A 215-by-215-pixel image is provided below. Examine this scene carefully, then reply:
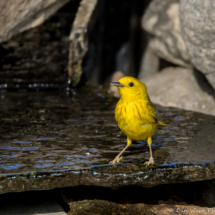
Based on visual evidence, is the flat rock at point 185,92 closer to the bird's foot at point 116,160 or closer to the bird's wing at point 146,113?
the bird's wing at point 146,113

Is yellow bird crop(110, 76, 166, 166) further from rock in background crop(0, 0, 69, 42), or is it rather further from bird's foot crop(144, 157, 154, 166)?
rock in background crop(0, 0, 69, 42)

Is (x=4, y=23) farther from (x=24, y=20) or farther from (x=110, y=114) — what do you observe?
(x=110, y=114)

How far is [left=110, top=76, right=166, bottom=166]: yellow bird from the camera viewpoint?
3023 millimetres

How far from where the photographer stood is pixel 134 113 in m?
3.02

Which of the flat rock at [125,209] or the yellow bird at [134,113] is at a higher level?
the yellow bird at [134,113]

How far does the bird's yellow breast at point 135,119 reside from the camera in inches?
119

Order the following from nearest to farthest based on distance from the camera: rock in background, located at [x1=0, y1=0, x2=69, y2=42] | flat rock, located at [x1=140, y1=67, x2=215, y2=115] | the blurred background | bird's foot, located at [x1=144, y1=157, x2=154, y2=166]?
bird's foot, located at [x1=144, y1=157, x2=154, y2=166]
rock in background, located at [x1=0, y1=0, x2=69, y2=42]
the blurred background
flat rock, located at [x1=140, y1=67, x2=215, y2=115]

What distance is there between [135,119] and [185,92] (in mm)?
3091

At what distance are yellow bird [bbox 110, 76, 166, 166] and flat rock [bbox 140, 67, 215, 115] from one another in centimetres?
262

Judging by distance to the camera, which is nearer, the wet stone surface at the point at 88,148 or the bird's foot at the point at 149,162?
the wet stone surface at the point at 88,148

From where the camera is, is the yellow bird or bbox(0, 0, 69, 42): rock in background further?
bbox(0, 0, 69, 42): rock in background

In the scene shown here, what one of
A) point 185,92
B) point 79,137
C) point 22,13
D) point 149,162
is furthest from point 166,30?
point 149,162

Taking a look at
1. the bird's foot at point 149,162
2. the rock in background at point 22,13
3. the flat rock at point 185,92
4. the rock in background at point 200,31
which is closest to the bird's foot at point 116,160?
the bird's foot at point 149,162

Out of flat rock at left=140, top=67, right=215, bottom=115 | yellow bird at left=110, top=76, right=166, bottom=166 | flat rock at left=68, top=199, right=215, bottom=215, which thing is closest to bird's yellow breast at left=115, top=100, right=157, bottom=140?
yellow bird at left=110, top=76, right=166, bottom=166
